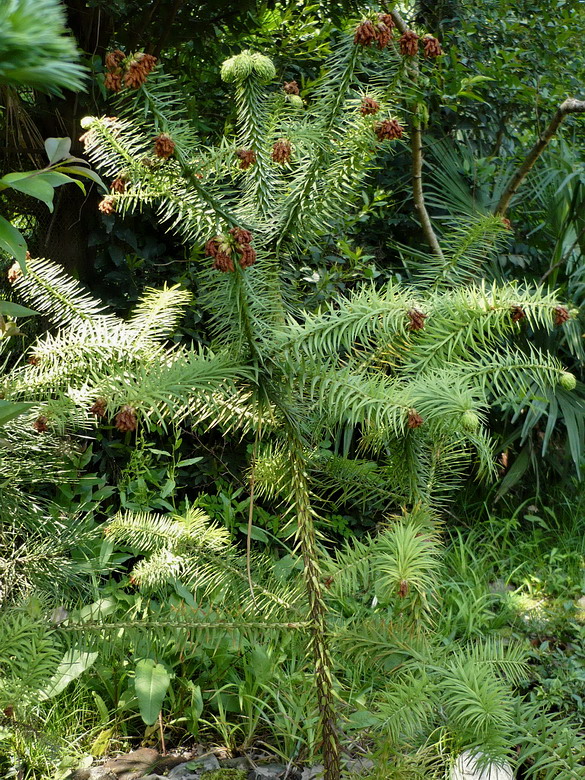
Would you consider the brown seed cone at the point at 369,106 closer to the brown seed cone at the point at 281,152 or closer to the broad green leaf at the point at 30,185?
the brown seed cone at the point at 281,152

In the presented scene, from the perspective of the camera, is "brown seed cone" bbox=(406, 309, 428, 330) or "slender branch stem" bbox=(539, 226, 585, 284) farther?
"slender branch stem" bbox=(539, 226, 585, 284)

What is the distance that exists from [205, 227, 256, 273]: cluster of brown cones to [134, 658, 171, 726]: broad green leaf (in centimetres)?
127

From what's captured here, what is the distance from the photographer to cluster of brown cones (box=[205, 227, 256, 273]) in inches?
45.8

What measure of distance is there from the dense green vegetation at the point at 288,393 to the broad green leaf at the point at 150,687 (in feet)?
0.03

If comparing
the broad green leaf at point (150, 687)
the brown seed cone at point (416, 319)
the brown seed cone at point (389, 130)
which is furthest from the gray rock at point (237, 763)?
the brown seed cone at point (389, 130)

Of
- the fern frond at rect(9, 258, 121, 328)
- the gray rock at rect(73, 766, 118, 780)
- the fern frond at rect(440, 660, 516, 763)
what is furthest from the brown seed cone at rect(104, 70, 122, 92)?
the gray rock at rect(73, 766, 118, 780)

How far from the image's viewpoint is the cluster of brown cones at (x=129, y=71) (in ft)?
3.60

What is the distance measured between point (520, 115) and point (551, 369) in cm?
286

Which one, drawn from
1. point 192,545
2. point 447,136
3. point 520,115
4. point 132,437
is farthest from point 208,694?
point 520,115

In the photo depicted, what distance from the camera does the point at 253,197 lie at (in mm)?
1436

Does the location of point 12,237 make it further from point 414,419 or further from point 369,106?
point 369,106

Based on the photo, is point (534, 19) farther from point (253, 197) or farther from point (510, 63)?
point (253, 197)

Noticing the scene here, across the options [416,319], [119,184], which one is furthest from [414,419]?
[119,184]

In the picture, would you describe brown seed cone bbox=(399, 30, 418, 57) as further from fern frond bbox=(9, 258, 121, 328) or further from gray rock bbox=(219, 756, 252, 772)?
gray rock bbox=(219, 756, 252, 772)
